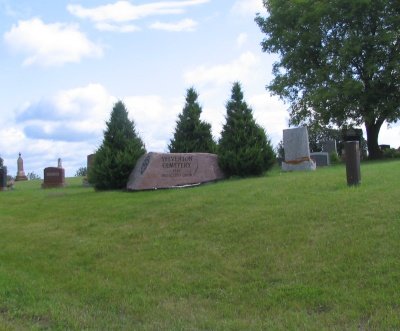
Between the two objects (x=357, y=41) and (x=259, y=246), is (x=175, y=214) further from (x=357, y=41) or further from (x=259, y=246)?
(x=357, y=41)

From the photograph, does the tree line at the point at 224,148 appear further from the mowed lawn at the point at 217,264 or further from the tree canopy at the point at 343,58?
the tree canopy at the point at 343,58

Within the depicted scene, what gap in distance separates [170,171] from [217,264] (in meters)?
8.35

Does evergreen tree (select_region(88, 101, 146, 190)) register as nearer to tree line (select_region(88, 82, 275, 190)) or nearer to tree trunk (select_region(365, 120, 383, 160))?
tree line (select_region(88, 82, 275, 190))

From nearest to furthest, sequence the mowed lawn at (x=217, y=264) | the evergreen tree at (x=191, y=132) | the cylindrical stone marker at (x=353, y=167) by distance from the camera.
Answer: the mowed lawn at (x=217, y=264) → the cylindrical stone marker at (x=353, y=167) → the evergreen tree at (x=191, y=132)

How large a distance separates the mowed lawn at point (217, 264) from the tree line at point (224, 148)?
470cm

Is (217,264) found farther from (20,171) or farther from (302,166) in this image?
(20,171)

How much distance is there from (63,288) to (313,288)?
10.4 ft

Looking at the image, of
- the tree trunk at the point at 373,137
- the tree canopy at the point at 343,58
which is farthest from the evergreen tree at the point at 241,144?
the tree trunk at the point at 373,137

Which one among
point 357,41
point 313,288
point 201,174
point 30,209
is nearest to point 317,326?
point 313,288

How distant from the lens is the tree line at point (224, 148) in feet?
53.9

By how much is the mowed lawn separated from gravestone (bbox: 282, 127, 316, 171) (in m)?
8.63

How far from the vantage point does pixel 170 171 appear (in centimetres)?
1560

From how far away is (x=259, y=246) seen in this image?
7.82m

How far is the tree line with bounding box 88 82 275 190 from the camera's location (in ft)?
53.9
